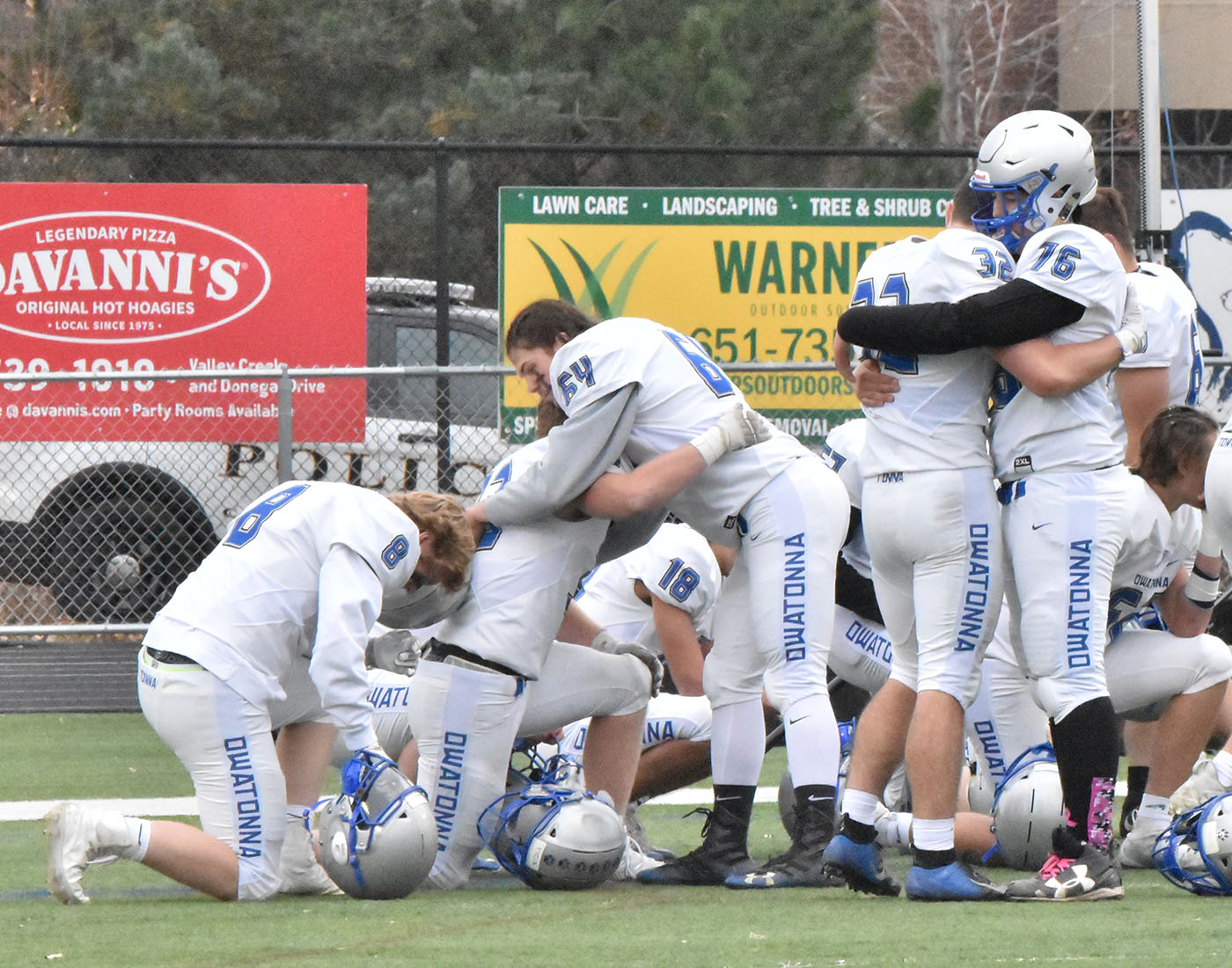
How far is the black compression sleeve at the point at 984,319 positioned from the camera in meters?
4.45

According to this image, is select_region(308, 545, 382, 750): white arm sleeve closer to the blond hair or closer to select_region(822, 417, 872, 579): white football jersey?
the blond hair

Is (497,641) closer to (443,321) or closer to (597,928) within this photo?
(597,928)

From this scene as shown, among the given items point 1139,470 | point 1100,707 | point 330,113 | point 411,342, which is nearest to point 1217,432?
point 1139,470

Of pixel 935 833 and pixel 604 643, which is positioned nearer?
pixel 935 833

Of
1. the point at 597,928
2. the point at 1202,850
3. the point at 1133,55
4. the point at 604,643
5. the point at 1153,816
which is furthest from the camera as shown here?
the point at 1133,55

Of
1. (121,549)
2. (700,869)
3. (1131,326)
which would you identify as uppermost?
(1131,326)

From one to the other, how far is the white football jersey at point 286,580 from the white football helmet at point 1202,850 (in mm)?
1981

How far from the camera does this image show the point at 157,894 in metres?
4.99

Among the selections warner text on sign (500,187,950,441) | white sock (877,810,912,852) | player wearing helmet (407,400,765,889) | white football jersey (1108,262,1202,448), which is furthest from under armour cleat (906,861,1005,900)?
warner text on sign (500,187,950,441)

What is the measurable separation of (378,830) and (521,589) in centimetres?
79

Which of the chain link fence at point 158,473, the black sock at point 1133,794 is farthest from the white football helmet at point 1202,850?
the chain link fence at point 158,473

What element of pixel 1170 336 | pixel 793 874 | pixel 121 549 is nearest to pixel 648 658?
pixel 793 874

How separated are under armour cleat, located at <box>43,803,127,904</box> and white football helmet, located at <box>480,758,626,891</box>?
1000 mm

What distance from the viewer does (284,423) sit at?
8977 millimetres
